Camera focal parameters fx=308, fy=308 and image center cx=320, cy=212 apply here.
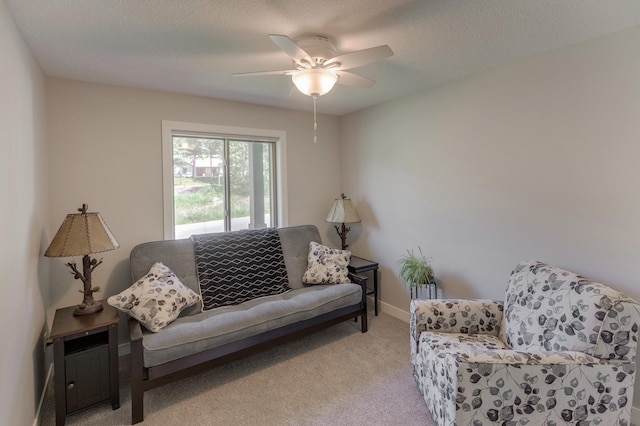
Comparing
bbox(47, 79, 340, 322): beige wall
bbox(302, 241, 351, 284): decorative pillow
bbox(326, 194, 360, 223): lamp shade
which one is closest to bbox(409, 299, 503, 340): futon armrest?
bbox(302, 241, 351, 284): decorative pillow

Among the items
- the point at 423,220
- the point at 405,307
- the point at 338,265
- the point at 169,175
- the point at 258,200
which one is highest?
the point at 169,175

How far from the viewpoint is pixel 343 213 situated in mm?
3734

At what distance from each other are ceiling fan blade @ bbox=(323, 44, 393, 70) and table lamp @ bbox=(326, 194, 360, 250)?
2.04 metres

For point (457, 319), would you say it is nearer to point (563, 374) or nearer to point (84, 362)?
point (563, 374)

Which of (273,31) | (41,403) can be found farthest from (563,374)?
(41,403)

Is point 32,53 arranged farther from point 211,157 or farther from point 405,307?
point 405,307

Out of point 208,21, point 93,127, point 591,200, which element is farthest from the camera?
point 93,127

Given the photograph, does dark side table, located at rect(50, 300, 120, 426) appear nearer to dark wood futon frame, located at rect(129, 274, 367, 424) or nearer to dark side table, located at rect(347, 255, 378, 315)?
dark wood futon frame, located at rect(129, 274, 367, 424)

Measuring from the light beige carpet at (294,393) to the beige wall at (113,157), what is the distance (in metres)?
0.89

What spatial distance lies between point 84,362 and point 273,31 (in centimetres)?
243

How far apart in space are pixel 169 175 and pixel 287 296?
5.46 ft

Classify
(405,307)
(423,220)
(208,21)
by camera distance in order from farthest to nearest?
(405,307) → (423,220) → (208,21)

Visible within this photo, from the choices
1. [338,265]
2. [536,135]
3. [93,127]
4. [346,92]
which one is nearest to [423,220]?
[338,265]

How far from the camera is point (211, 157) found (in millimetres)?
3379
